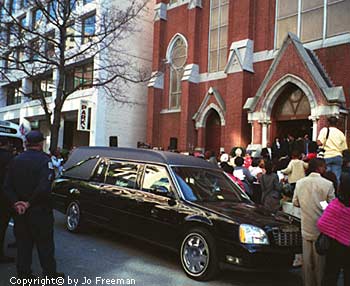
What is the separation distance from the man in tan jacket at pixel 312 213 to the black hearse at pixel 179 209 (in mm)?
478

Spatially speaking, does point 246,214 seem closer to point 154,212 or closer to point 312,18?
point 154,212

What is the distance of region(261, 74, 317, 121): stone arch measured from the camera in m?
15.7

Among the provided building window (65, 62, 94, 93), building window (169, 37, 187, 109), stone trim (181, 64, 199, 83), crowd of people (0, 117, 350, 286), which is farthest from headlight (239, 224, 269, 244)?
building window (65, 62, 94, 93)

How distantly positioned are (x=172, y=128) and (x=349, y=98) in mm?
11358

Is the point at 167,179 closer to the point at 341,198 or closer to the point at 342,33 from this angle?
the point at 341,198

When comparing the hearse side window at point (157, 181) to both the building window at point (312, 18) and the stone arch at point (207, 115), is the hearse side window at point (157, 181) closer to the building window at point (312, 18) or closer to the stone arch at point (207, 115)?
the building window at point (312, 18)

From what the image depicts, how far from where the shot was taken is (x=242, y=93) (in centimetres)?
1928

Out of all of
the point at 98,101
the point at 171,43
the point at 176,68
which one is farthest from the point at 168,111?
the point at 98,101

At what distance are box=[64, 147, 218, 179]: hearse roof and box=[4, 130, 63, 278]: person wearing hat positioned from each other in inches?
95.9

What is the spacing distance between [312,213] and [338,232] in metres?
0.76

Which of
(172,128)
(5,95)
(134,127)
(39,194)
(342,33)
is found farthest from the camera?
(5,95)

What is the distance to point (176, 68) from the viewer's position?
24.7m

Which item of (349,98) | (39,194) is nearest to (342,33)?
(349,98)

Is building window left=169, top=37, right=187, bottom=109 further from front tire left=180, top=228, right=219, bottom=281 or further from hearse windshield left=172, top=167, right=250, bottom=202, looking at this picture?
front tire left=180, top=228, right=219, bottom=281
